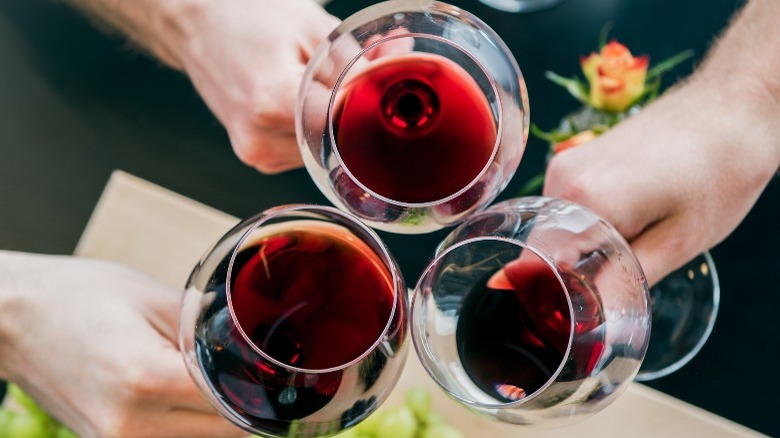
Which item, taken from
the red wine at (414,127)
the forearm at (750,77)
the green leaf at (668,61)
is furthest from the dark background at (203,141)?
the red wine at (414,127)

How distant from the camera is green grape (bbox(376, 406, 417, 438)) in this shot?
799mm

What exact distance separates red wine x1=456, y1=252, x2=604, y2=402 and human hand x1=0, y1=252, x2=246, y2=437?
23 cm

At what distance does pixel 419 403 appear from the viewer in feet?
2.72

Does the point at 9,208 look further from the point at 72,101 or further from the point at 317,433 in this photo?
the point at 317,433

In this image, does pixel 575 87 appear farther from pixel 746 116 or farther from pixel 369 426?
pixel 369 426

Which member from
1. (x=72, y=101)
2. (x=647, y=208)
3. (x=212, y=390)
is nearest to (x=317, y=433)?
(x=212, y=390)

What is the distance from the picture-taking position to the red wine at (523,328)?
1.93 feet

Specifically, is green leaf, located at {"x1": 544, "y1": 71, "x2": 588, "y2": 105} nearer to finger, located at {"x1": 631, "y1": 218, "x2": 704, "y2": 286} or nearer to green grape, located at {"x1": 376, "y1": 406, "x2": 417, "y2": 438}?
finger, located at {"x1": 631, "y1": 218, "x2": 704, "y2": 286}

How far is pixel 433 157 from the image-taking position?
69 cm

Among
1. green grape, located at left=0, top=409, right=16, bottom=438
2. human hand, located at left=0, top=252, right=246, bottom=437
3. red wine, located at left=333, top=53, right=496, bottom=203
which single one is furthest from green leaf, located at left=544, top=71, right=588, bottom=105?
green grape, located at left=0, top=409, right=16, bottom=438

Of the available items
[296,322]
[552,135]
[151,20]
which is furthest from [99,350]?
[552,135]

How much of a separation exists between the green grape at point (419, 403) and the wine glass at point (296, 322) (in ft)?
0.68

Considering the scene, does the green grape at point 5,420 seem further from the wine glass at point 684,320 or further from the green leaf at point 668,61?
the green leaf at point 668,61

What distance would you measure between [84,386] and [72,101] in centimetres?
54
